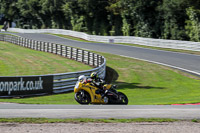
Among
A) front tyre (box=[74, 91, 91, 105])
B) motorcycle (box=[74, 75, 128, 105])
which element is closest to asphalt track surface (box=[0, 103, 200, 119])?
motorcycle (box=[74, 75, 128, 105])

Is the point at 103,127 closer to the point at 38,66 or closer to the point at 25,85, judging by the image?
the point at 25,85

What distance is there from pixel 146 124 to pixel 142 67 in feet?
63.1

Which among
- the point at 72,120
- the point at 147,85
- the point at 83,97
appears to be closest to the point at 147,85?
the point at 147,85

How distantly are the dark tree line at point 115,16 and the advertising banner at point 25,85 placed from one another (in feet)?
105

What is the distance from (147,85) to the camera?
20766mm

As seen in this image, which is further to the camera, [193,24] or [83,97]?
[193,24]

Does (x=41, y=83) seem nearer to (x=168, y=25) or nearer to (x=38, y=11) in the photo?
(x=168, y=25)

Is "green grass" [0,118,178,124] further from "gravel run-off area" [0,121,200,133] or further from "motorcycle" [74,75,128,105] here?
"motorcycle" [74,75,128,105]

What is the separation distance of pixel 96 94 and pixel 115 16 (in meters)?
58.1

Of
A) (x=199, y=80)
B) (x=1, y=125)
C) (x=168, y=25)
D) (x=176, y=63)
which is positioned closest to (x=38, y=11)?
(x=168, y=25)

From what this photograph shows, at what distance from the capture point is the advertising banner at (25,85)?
16.9 m

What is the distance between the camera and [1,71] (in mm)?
24812

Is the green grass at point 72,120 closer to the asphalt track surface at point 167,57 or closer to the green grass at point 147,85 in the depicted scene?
the green grass at point 147,85

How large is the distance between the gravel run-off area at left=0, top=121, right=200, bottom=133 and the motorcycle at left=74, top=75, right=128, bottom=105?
16.9 ft
